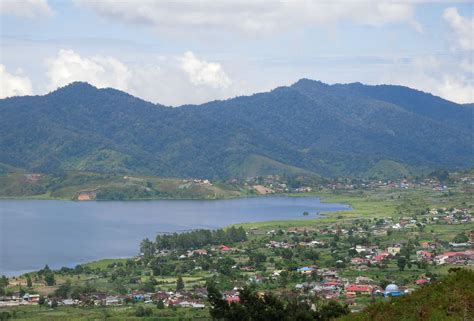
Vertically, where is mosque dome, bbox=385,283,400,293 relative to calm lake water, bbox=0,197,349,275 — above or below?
below

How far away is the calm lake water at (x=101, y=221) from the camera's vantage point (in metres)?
68.1

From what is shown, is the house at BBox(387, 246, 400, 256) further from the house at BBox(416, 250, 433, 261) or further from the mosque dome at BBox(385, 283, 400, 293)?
the mosque dome at BBox(385, 283, 400, 293)

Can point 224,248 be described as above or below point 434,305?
below

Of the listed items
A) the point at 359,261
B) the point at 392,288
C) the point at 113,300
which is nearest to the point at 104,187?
the point at 359,261

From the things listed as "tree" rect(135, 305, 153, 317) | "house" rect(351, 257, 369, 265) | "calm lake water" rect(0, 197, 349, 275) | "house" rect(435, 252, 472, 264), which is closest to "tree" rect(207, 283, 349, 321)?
"tree" rect(135, 305, 153, 317)

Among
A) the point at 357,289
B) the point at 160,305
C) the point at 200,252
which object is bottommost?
the point at 357,289

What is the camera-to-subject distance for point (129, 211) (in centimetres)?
11100

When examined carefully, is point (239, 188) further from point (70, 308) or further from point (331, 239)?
point (70, 308)

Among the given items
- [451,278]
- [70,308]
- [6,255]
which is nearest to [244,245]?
[6,255]

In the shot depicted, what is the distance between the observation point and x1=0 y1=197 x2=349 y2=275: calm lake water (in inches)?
2682

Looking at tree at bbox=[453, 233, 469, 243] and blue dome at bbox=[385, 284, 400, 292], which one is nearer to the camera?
blue dome at bbox=[385, 284, 400, 292]

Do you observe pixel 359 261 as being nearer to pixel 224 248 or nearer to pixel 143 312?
pixel 224 248

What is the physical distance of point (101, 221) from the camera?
95.1 metres

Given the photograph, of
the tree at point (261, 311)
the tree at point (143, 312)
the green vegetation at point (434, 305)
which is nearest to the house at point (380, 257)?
the tree at point (143, 312)
